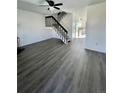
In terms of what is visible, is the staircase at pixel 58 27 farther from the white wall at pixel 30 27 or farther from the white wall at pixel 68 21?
the white wall at pixel 68 21

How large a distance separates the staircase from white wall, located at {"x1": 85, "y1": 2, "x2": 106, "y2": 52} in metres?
3.47

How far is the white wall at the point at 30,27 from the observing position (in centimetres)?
859

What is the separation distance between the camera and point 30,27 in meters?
9.66

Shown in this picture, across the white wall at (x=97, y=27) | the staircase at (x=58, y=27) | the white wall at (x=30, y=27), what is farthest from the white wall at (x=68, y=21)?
the white wall at (x=97, y=27)

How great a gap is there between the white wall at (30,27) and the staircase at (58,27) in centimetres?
63

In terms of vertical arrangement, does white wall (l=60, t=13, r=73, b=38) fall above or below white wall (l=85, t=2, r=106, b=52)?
above

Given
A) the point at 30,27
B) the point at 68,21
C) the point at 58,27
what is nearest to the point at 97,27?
the point at 30,27

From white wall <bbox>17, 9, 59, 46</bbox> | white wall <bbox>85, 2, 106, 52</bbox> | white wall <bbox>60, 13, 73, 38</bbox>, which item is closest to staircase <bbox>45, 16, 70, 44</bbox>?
white wall <bbox>17, 9, 59, 46</bbox>

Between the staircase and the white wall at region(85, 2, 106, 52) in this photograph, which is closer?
the white wall at region(85, 2, 106, 52)

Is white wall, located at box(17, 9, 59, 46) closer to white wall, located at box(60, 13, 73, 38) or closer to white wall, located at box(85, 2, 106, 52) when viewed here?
white wall, located at box(60, 13, 73, 38)

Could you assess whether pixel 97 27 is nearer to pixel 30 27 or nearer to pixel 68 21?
pixel 30 27

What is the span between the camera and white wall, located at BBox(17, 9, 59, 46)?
8.59m
